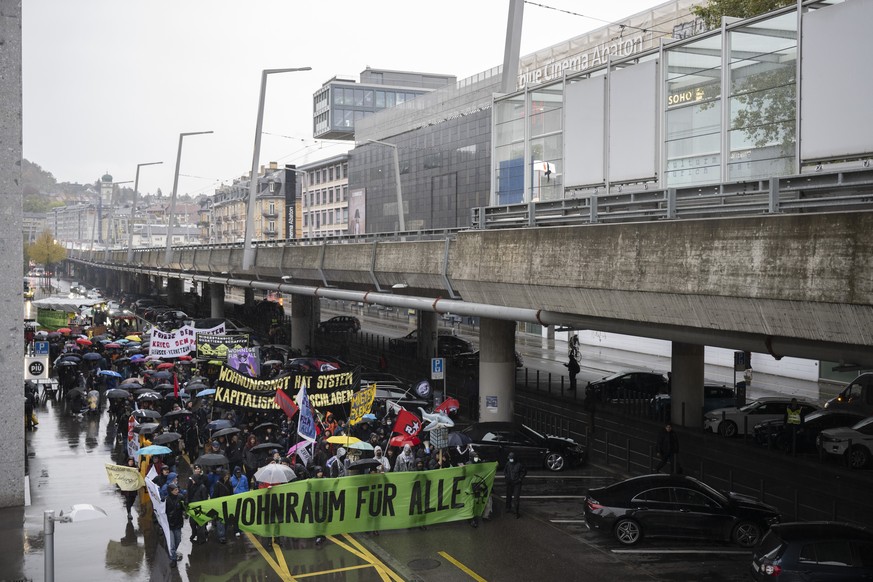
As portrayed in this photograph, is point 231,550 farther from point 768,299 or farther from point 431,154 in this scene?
point 431,154

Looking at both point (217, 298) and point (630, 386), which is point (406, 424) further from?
point (217, 298)

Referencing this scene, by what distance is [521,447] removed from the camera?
2273 cm

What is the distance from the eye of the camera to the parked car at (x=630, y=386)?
34.2 m

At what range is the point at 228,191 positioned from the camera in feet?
493

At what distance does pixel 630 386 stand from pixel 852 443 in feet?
41.2

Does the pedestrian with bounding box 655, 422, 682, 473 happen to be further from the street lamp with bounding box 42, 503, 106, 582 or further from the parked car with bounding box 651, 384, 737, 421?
the street lamp with bounding box 42, 503, 106, 582

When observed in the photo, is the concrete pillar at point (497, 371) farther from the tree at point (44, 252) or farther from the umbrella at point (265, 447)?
the tree at point (44, 252)

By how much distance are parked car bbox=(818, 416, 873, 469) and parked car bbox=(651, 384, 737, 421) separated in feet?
19.5

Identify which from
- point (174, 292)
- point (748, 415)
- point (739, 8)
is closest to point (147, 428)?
point (748, 415)

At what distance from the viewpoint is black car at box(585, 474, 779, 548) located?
16500 mm

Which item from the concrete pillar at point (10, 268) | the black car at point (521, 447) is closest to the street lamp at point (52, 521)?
the concrete pillar at point (10, 268)

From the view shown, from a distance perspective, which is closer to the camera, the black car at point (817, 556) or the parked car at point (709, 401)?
the black car at point (817, 556)

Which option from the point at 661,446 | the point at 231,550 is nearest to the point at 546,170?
the point at 661,446

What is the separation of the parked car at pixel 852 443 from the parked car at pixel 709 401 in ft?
19.5
